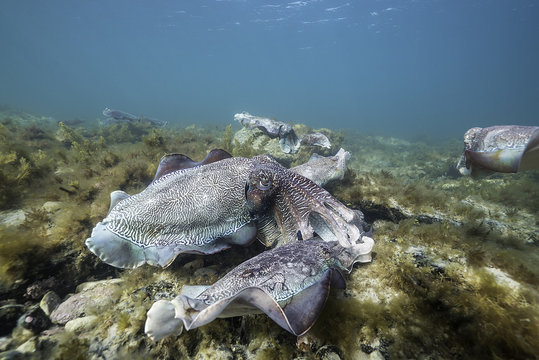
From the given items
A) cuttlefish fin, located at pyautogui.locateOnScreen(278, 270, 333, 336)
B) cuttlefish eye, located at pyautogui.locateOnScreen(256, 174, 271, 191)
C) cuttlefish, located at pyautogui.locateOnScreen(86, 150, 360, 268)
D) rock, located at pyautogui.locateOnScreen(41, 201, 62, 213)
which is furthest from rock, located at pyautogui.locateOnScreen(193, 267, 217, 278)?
rock, located at pyautogui.locateOnScreen(41, 201, 62, 213)

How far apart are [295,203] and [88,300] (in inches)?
120

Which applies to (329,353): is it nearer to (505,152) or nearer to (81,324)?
(81,324)

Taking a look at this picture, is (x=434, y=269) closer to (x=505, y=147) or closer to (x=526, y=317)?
(x=526, y=317)

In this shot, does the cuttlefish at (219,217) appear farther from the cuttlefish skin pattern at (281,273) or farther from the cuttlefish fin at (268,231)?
the cuttlefish skin pattern at (281,273)

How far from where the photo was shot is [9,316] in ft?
8.09

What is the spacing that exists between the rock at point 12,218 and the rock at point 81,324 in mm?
2425

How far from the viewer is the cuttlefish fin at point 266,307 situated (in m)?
1.73

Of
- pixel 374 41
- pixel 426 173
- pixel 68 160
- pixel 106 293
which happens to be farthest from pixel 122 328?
pixel 374 41

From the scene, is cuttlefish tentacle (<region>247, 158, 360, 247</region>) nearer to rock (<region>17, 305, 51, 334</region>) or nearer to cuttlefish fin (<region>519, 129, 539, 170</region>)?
cuttlefish fin (<region>519, 129, 539, 170</region>)

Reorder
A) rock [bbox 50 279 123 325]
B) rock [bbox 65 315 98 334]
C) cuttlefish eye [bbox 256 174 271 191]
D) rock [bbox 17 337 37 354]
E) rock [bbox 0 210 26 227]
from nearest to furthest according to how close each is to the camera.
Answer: rock [bbox 17 337 37 354] < rock [bbox 65 315 98 334] < rock [bbox 50 279 123 325] < cuttlefish eye [bbox 256 174 271 191] < rock [bbox 0 210 26 227]

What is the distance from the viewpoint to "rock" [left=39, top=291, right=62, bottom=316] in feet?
8.71

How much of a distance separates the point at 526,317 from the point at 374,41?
12883 cm

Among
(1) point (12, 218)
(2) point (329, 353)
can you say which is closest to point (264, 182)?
(2) point (329, 353)

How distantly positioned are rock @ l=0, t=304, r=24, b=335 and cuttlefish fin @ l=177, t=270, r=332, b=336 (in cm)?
225
